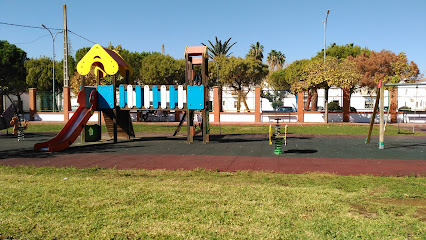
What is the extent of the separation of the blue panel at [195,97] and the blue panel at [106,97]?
3819 mm

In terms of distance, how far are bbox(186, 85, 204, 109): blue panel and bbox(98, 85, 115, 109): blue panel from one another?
3.82 meters

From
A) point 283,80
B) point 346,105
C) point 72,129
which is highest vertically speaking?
point 283,80

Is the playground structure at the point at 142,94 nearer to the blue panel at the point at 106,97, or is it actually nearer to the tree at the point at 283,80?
the blue panel at the point at 106,97

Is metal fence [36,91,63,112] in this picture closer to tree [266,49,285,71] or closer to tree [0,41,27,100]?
tree [0,41,27,100]

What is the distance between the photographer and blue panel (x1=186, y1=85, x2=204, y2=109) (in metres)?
15.8

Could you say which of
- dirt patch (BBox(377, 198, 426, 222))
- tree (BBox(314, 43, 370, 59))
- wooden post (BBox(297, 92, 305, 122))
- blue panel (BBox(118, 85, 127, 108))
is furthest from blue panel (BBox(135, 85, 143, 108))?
tree (BBox(314, 43, 370, 59))

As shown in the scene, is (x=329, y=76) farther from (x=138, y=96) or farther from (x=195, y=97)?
(x=138, y=96)

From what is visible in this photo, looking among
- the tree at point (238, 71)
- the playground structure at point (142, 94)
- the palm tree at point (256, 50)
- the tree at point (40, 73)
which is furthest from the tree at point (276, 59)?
the playground structure at point (142, 94)

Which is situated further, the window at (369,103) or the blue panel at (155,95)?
the window at (369,103)

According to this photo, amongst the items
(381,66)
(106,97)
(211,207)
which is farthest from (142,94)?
(381,66)

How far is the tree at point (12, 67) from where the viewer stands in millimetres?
49725

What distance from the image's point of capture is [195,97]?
1588cm

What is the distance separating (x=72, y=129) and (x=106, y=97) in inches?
101

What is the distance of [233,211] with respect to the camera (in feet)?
17.0
